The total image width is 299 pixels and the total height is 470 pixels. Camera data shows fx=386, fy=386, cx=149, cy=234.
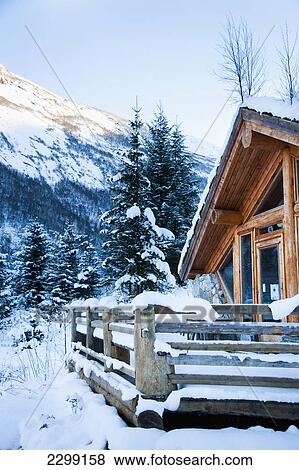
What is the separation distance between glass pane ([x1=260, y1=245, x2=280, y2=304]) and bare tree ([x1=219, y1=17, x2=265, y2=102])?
32.2ft

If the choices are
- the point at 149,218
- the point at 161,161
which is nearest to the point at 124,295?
the point at 149,218

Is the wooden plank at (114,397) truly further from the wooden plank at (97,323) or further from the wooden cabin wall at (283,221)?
the wooden cabin wall at (283,221)

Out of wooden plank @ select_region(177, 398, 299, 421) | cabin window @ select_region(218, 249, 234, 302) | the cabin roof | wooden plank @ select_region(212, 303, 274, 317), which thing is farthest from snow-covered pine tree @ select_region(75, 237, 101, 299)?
wooden plank @ select_region(177, 398, 299, 421)

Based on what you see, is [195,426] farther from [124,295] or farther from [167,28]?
[124,295]

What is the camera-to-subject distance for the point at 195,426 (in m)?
3.53

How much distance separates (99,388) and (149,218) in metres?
9.32

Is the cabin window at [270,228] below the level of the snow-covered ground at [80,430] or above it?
above

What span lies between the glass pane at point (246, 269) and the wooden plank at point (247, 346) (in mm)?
3350

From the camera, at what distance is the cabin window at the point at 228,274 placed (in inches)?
306

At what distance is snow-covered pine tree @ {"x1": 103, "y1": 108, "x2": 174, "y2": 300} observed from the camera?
13.9m

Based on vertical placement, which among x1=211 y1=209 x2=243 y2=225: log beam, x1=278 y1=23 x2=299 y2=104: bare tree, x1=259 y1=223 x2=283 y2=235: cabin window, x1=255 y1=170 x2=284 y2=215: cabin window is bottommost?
x1=259 y1=223 x2=283 y2=235: cabin window

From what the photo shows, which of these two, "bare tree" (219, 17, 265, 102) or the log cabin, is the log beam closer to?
the log cabin

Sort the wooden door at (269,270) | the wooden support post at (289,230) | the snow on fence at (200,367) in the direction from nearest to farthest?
the snow on fence at (200,367), the wooden support post at (289,230), the wooden door at (269,270)

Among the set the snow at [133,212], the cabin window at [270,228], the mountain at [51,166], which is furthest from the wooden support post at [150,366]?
the mountain at [51,166]
